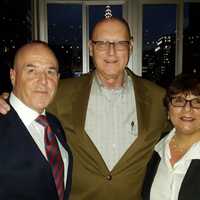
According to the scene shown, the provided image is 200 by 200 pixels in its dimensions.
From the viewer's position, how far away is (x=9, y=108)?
5.51ft

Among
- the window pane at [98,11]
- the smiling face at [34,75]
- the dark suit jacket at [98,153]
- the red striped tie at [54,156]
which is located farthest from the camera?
the window pane at [98,11]

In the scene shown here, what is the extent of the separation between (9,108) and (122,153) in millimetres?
910

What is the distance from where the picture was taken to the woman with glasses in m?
1.82

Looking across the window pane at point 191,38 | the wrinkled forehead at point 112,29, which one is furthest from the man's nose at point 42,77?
the window pane at point 191,38

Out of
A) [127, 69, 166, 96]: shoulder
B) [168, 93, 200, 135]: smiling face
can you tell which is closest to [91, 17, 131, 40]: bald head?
[127, 69, 166, 96]: shoulder

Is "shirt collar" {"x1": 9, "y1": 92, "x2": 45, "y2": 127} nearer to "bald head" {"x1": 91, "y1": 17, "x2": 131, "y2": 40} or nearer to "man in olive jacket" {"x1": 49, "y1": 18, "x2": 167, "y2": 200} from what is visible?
"man in olive jacket" {"x1": 49, "y1": 18, "x2": 167, "y2": 200}

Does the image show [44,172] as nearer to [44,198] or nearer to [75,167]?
[44,198]

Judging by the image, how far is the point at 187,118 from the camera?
196 cm

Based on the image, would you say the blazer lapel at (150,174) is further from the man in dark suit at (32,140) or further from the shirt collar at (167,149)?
the man in dark suit at (32,140)

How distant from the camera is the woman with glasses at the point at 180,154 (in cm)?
182

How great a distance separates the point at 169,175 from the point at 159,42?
5.72 m

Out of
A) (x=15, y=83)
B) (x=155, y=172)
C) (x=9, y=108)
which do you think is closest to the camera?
(x=9, y=108)

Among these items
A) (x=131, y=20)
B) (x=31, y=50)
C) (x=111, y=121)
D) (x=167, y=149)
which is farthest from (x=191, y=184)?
(x=131, y=20)

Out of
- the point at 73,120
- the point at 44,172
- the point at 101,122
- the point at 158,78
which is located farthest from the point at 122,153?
the point at 158,78
